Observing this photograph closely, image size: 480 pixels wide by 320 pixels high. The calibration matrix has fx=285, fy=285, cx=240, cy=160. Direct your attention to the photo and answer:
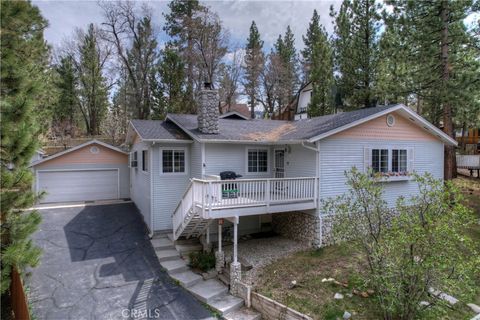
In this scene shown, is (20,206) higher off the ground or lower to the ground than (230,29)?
lower

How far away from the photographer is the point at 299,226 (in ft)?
37.8

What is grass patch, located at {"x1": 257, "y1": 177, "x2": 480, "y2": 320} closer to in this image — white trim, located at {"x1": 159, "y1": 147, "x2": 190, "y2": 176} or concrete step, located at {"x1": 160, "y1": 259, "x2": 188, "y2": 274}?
concrete step, located at {"x1": 160, "y1": 259, "x2": 188, "y2": 274}

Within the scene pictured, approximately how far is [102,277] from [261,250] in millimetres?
5428

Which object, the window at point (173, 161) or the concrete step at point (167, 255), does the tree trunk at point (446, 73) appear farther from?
the concrete step at point (167, 255)

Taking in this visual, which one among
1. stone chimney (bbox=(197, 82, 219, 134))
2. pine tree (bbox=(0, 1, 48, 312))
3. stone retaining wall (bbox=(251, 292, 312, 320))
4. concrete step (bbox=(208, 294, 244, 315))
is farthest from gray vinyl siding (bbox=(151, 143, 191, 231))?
pine tree (bbox=(0, 1, 48, 312))

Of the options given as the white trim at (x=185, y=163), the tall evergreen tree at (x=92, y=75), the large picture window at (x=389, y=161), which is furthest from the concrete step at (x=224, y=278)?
the tall evergreen tree at (x=92, y=75)

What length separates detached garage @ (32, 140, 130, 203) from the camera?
1631cm

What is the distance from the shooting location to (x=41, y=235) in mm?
11719

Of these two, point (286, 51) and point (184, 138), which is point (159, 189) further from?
point (286, 51)

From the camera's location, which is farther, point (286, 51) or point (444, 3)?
point (286, 51)

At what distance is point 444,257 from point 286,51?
28645 millimetres

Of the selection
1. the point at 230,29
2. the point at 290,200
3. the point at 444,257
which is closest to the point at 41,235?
the point at 290,200

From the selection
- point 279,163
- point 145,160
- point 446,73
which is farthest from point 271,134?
point 446,73

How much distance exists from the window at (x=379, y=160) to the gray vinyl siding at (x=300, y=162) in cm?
283
